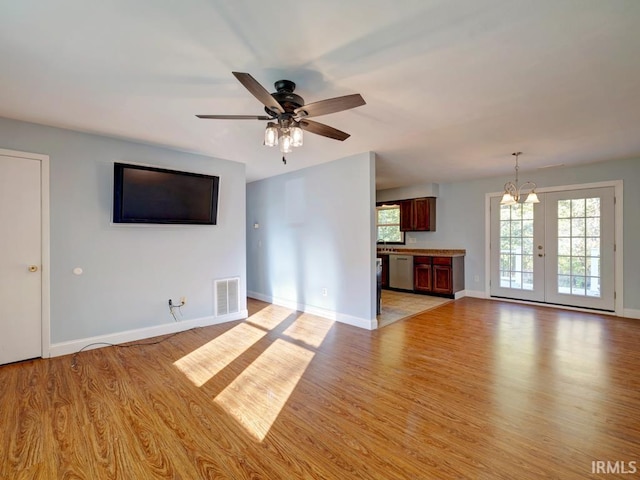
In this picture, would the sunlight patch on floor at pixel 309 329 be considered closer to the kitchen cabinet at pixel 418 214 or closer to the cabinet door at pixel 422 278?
the cabinet door at pixel 422 278

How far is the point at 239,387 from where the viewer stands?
2520 mm

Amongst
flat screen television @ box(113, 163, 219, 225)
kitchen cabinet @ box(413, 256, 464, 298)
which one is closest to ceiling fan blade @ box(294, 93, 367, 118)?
flat screen television @ box(113, 163, 219, 225)

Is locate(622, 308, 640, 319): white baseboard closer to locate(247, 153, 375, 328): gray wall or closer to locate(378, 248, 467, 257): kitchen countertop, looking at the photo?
locate(378, 248, 467, 257): kitchen countertop

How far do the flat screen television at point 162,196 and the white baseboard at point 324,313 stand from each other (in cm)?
203

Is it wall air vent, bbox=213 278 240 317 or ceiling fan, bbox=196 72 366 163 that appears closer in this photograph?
ceiling fan, bbox=196 72 366 163

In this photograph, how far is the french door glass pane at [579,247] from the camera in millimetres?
4785

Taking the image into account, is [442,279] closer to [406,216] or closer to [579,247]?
[406,216]

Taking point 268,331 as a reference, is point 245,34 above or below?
above

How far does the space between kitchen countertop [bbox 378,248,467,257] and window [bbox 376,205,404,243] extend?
0.30 m

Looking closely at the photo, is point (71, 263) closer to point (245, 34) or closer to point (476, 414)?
point (245, 34)

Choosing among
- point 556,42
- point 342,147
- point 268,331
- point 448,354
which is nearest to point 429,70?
point 556,42

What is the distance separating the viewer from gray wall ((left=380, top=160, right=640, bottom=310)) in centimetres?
445

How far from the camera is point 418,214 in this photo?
6715 millimetres

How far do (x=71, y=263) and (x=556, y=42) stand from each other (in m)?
4.55
